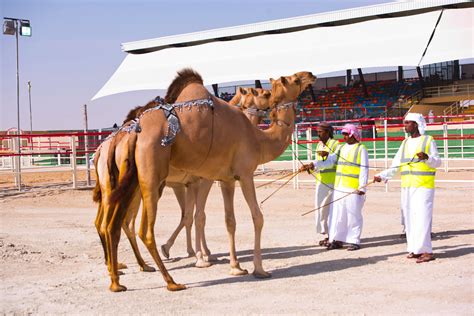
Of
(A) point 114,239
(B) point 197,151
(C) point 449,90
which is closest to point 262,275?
(B) point 197,151

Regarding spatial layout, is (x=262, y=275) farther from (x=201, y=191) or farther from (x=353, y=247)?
(x=353, y=247)

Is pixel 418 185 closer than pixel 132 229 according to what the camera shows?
Yes

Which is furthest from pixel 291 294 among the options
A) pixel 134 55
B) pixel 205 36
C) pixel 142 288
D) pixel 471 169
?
pixel 134 55

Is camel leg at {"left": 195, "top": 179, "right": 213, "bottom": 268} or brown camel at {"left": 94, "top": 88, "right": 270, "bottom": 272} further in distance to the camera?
camel leg at {"left": 195, "top": 179, "right": 213, "bottom": 268}

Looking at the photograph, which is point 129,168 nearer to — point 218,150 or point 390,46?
point 218,150

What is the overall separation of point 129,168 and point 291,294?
2.15 metres

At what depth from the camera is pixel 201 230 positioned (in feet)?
28.3

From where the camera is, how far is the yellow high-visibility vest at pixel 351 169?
30.7 feet

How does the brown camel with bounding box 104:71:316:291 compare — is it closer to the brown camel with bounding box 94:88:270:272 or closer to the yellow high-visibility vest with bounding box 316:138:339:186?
the brown camel with bounding box 94:88:270:272

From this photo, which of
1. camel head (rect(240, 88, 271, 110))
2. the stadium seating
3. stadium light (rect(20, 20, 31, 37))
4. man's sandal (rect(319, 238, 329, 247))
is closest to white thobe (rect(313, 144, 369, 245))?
man's sandal (rect(319, 238, 329, 247))

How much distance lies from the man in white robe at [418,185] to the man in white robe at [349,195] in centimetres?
92

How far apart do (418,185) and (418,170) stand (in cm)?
19

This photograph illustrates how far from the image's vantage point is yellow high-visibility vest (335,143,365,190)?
9.34 m

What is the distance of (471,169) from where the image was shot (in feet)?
73.0
